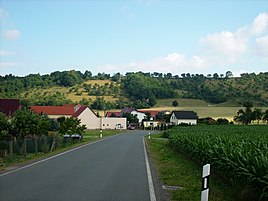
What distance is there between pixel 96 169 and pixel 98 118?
88.8 meters

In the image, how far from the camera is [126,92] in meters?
150

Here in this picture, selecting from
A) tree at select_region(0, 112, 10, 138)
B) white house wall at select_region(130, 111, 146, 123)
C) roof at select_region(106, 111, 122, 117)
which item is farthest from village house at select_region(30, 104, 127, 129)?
tree at select_region(0, 112, 10, 138)

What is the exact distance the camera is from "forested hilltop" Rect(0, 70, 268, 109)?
128125 mm

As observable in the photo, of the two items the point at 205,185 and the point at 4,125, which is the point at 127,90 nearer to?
the point at 4,125

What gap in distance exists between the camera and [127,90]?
150375mm

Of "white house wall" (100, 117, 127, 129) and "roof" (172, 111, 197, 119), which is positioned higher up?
"roof" (172, 111, 197, 119)

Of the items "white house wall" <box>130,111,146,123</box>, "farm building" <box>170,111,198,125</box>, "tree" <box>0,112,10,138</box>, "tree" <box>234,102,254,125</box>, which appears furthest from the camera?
"white house wall" <box>130,111,146,123</box>

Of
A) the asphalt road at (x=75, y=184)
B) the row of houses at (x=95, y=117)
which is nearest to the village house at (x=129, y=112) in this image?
the row of houses at (x=95, y=117)

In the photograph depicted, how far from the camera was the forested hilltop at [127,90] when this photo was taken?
12812 centimetres

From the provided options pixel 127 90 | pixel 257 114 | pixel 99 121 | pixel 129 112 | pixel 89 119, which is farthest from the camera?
pixel 127 90

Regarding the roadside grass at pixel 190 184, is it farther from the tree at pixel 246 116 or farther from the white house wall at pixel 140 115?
the white house wall at pixel 140 115

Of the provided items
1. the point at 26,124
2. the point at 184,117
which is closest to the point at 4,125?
the point at 26,124

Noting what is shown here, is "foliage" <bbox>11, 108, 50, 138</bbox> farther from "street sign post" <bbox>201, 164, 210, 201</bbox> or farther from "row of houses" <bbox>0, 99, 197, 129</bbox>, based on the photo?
"row of houses" <bbox>0, 99, 197, 129</bbox>

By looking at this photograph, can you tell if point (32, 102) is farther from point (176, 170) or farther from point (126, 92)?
point (176, 170)
